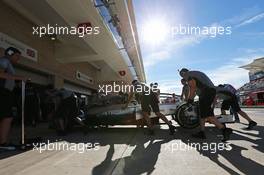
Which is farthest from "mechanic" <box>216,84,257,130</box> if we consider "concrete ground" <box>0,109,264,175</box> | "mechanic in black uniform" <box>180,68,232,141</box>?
"concrete ground" <box>0,109,264,175</box>

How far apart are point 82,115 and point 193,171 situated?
17.3ft

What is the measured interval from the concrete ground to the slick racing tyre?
1.86 meters

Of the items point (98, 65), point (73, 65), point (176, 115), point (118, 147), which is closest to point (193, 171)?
point (118, 147)

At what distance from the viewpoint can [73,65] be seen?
19.1 meters

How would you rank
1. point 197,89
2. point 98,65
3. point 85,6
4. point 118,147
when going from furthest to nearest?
point 98,65
point 85,6
point 197,89
point 118,147

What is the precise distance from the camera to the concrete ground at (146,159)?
3449mm

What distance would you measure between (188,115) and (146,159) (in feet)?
12.1

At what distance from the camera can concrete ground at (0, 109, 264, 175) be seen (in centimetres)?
345

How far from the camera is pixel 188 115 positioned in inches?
296

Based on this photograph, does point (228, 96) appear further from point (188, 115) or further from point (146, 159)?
point (146, 159)

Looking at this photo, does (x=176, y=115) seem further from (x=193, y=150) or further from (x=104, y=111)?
(x=193, y=150)

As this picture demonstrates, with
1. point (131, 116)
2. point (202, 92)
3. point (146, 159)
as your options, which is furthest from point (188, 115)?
point (146, 159)

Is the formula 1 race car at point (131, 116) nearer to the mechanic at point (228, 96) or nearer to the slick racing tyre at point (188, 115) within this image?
the slick racing tyre at point (188, 115)

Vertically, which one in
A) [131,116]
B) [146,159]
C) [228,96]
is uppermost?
[228,96]
